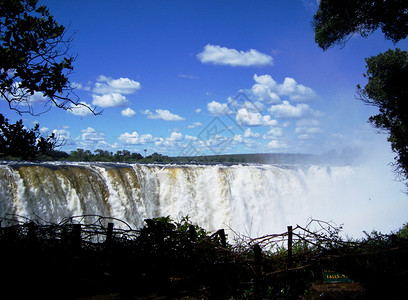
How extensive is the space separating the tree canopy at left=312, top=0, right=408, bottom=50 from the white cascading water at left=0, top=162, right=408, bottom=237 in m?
5.39

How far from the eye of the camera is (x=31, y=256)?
12.3ft

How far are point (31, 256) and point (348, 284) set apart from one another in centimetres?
349

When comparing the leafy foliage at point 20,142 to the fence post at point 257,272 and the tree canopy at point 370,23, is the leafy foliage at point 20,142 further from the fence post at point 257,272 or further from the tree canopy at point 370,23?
the tree canopy at point 370,23

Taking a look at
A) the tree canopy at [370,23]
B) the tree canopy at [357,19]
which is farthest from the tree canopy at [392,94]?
the tree canopy at [357,19]

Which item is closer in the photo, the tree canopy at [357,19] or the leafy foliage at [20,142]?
the leafy foliage at [20,142]

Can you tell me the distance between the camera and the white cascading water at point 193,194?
9797mm

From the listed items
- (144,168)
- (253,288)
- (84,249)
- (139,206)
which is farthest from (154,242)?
(144,168)

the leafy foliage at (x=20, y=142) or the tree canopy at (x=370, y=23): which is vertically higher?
the tree canopy at (x=370, y=23)

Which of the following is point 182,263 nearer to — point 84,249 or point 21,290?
point 84,249

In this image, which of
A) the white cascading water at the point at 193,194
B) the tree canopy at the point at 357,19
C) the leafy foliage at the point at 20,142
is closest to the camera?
the leafy foliage at the point at 20,142

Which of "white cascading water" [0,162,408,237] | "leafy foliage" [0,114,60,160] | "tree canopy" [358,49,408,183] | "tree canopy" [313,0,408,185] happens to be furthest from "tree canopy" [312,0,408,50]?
"leafy foliage" [0,114,60,160]

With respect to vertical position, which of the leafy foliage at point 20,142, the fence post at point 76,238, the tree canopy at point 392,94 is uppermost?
the tree canopy at point 392,94

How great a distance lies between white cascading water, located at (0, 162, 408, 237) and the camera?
980cm

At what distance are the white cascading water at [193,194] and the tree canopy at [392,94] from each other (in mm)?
5204
